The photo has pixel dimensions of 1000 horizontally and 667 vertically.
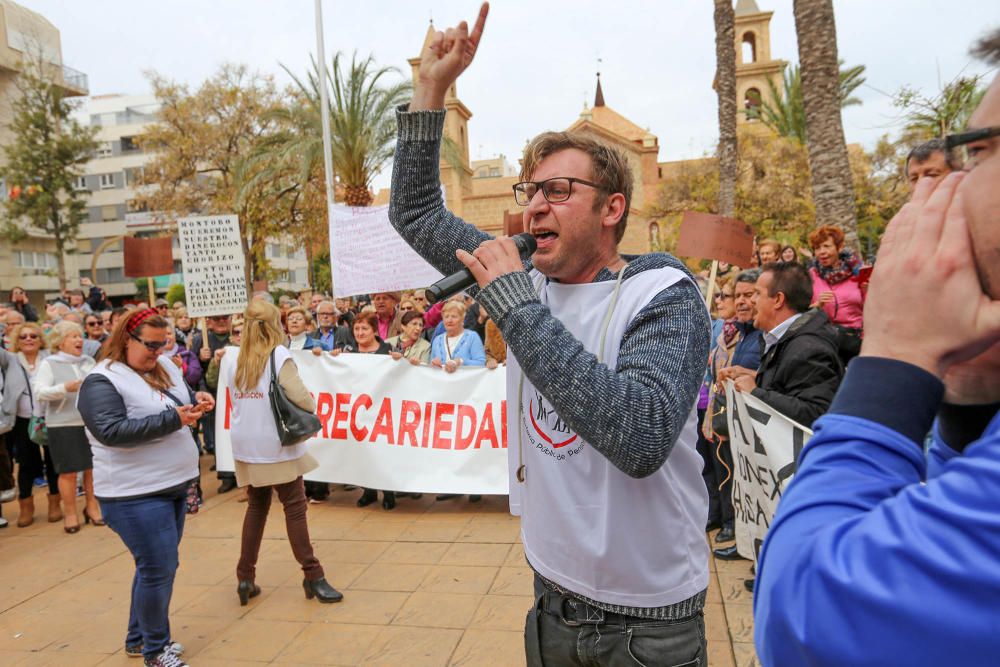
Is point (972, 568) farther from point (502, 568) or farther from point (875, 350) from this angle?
point (502, 568)

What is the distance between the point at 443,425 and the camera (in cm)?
680

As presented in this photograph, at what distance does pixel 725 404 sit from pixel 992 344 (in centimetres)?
429

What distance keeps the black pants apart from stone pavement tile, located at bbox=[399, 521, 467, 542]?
3.86 meters

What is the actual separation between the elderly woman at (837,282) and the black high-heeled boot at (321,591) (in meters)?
3.98

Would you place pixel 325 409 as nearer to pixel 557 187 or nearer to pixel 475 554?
pixel 475 554

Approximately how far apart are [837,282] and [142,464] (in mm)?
5320

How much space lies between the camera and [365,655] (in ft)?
13.3

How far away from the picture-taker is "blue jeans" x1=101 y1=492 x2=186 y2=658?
3920mm

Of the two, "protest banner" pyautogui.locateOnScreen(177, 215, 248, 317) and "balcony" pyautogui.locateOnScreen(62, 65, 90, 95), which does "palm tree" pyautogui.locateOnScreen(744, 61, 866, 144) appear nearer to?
"protest banner" pyautogui.locateOnScreen(177, 215, 248, 317)

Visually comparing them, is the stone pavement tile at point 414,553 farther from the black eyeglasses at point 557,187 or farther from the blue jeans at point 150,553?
the black eyeglasses at point 557,187

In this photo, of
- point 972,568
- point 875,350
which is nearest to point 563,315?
point 875,350

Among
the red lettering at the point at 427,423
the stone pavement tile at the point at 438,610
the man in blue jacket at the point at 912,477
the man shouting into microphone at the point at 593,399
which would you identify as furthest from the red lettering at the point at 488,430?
the man in blue jacket at the point at 912,477

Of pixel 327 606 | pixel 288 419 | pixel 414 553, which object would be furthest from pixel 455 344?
pixel 327 606

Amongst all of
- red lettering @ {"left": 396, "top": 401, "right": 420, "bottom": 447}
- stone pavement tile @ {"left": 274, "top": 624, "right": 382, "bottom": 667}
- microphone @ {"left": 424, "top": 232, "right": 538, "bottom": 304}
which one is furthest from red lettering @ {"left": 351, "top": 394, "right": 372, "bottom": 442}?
microphone @ {"left": 424, "top": 232, "right": 538, "bottom": 304}
